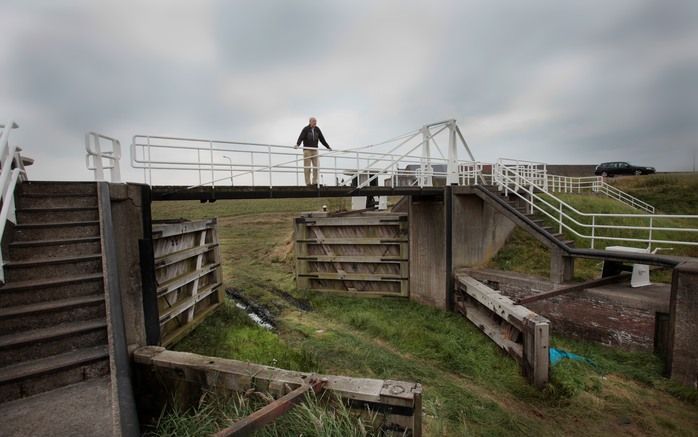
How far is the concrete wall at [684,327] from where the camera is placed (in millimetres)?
6047

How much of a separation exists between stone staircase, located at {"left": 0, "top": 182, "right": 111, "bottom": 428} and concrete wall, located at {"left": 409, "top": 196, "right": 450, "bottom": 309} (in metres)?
8.21

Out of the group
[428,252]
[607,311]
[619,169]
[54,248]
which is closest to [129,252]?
[54,248]

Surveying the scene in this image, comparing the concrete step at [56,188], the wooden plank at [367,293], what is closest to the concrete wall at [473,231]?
the wooden plank at [367,293]

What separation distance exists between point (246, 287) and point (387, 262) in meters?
5.45

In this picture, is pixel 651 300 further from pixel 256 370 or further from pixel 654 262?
pixel 256 370

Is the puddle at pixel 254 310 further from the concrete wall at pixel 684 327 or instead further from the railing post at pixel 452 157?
the concrete wall at pixel 684 327

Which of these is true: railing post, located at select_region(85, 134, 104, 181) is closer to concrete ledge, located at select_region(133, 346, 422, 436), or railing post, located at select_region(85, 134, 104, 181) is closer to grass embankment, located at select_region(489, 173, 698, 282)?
concrete ledge, located at select_region(133, 346, 422, 436)

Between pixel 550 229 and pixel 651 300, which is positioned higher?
pixel 550 229

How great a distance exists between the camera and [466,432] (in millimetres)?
4547

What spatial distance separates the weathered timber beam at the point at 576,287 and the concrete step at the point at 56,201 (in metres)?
8.41

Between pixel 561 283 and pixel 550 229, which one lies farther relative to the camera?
pixel 550 229

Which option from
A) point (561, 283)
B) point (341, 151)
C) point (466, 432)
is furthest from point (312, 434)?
point (561, 283)

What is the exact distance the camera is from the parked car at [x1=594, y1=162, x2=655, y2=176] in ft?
89.0

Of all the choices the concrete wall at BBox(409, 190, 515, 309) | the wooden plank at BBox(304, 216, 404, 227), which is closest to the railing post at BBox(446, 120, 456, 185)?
the concrete wall at BBox(409, 190, 515, 309)
